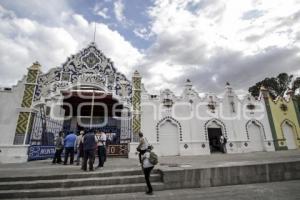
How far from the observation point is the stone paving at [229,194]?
4.82 meters

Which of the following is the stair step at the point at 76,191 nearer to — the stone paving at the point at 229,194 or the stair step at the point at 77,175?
the stone paving at the point at 229,194

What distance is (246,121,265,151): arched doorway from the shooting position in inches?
693

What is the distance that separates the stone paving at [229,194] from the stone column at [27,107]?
8.72 m

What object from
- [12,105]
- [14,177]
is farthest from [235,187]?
[12,105]

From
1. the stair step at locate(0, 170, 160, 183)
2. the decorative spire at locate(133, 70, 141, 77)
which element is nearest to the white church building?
the decorative spire at locate(133, 70, 141, 77)

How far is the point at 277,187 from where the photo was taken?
18.5 feet

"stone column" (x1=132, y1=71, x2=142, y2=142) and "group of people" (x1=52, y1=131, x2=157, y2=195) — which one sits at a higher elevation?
"stone column" (x1=132, y1=71, x2=142, y2=142)

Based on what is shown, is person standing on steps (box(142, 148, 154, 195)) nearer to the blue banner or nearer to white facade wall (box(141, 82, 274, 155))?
the blue banner

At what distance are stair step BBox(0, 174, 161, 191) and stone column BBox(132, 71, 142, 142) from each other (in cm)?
788

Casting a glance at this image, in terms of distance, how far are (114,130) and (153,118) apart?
3276 millimetres

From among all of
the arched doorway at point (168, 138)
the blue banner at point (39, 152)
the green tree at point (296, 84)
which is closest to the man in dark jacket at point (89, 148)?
the blue banner at point (39, 152)

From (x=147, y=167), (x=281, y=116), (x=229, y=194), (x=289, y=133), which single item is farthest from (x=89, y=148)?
(x=289, y=133)

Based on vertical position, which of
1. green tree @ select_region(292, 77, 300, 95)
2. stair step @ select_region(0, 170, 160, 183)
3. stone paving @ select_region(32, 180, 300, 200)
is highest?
green tree @ select_region(292, 77, 300, 95)

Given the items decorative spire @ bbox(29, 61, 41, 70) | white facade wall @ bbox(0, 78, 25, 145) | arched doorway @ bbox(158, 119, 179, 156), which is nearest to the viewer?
white facade wall @ bbox(0, 78, 25, 145)
